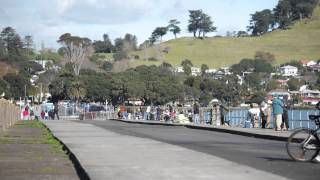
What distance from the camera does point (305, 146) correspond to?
14.1 m

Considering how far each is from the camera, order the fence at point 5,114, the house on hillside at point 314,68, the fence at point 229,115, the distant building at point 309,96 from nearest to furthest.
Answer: the fence at point 5,114, the fence at point 229,115, the distant building at point 309,96, the house on hillside at point 314,68

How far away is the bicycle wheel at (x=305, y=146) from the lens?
14.1m

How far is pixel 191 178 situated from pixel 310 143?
14.1 feet

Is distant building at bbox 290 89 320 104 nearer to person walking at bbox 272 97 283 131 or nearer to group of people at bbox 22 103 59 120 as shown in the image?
group of people at bbox 22 103 59 120

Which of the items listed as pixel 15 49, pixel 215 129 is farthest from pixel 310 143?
pixel 15 49

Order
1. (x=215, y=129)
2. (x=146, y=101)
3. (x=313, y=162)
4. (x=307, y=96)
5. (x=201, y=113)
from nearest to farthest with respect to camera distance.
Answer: (x=313, y=162), (x=215, y=129), (x=201, y=113), (x=307, y=96), (x=146, y=101)

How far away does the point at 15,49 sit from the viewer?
176875mm

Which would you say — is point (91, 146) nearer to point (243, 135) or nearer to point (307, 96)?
point (243, 135)

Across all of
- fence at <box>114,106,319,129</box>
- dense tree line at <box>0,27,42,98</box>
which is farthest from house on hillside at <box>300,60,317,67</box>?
fence at <box>114,106,319,129</box>

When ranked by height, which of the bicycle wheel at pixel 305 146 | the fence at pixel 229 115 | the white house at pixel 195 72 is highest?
the white house at pixel 195 72

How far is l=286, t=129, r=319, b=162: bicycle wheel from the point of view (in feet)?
46.2

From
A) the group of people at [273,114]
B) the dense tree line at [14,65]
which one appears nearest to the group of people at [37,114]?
the dense tree line at [14,65]

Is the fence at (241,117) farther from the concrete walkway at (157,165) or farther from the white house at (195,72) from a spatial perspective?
the white house at (195,72)

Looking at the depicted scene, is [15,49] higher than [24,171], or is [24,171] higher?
[15,49]
